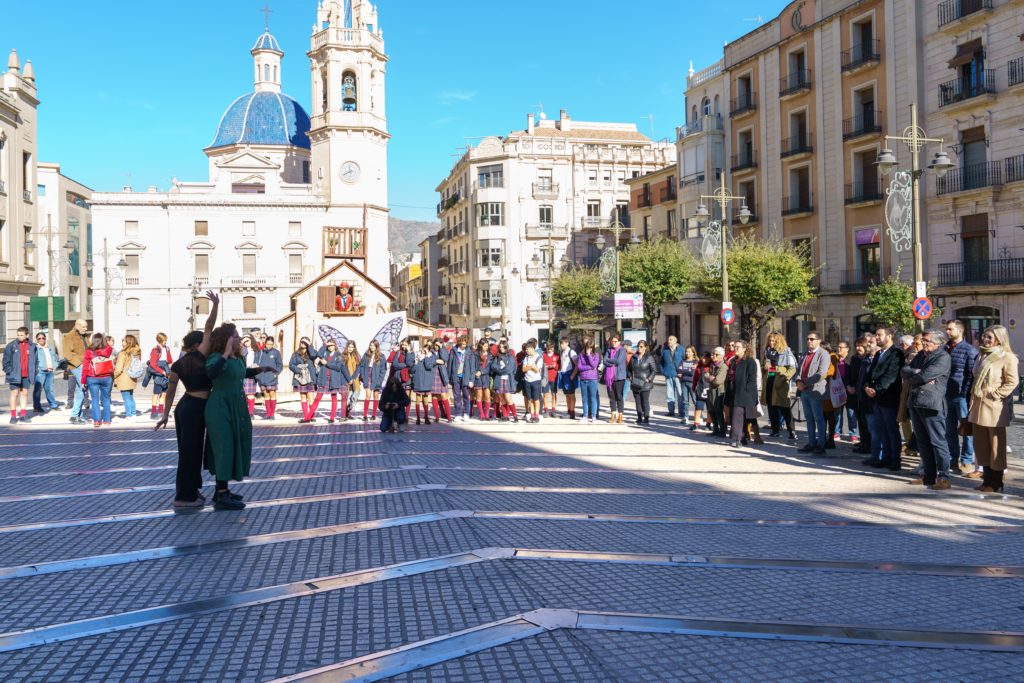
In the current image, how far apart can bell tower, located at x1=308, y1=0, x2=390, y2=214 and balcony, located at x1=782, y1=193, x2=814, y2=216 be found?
3507 cm

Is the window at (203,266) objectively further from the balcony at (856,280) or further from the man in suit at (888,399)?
the man in suit at (888,399)

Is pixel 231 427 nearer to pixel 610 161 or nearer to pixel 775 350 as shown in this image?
pixel 775 350

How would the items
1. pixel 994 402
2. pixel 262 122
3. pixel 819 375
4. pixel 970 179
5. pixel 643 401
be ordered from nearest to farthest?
1. pixel 994 402
2. pixel 819 375
3. pixel 643 401
4. pixel 970 179
5. pixel 262 122

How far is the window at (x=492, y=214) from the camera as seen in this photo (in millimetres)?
64625

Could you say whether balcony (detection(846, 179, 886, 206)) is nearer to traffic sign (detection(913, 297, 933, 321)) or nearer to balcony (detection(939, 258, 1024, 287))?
balcony (detection(939, 258, 1024, 287))

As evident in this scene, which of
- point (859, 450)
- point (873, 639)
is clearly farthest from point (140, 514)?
point (859, 450)

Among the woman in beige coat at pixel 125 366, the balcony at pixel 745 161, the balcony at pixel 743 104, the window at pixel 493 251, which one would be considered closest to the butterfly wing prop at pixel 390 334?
the woman in beige coat at pixel 125 366

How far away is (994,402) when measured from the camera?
8898 millimetres

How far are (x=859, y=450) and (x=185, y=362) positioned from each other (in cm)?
967

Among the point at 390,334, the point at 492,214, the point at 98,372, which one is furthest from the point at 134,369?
the point at 492,214

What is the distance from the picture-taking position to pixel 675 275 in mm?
42875

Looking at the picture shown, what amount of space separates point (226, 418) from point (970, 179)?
101 ft

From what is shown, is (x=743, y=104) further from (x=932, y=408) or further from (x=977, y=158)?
(x=932, y=408)

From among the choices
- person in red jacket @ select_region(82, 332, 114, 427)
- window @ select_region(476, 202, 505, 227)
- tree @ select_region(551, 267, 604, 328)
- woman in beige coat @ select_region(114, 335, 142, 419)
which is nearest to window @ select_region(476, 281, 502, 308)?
window @ select_region(476, 202, 505, 227)
